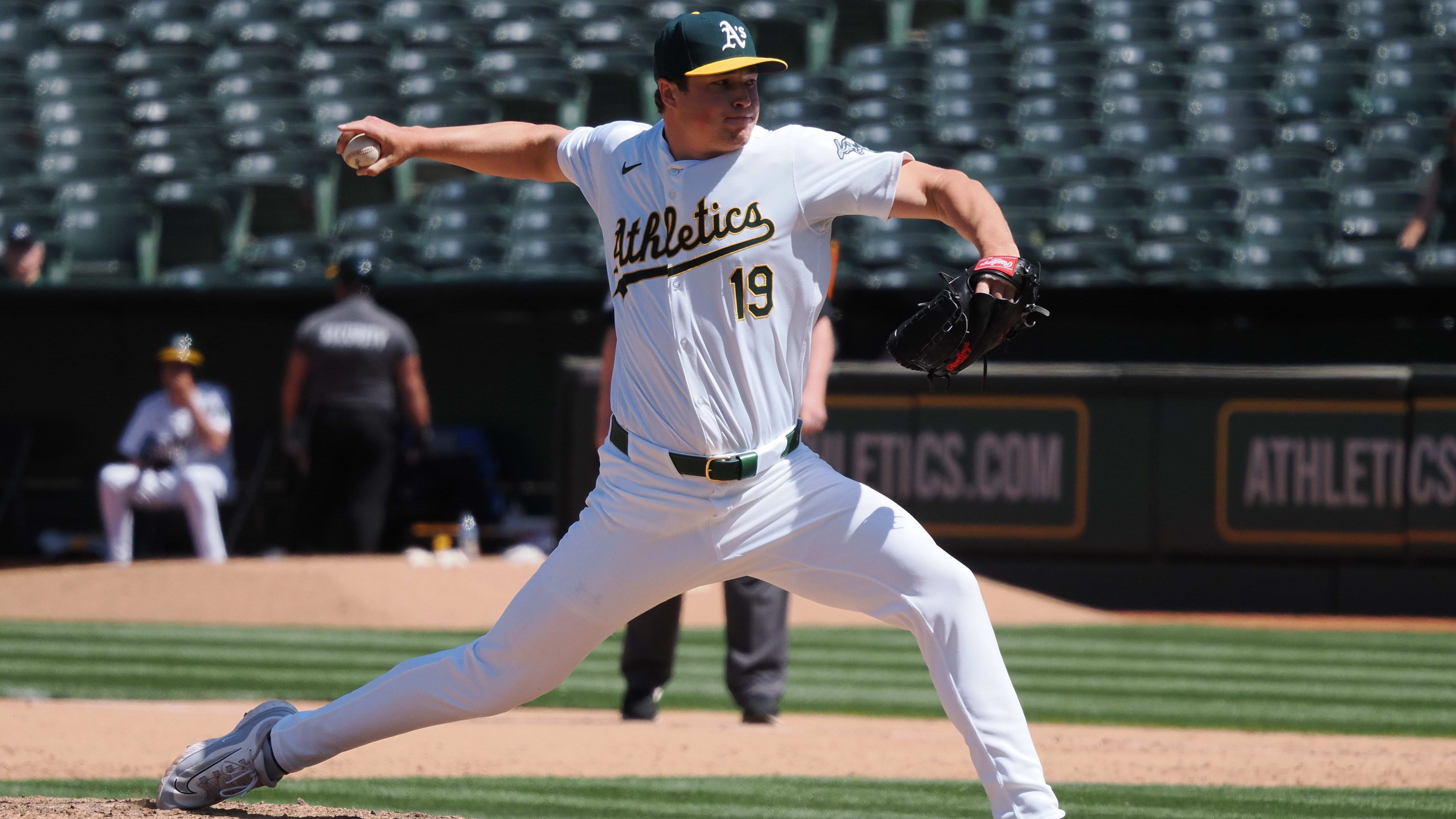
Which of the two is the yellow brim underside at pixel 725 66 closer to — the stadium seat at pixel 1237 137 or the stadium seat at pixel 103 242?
the stadium seat at pixel 1237 137

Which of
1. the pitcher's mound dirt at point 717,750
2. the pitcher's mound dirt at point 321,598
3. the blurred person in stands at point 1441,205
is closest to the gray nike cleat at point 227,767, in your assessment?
the pitcher's mound dirt at point 717,750

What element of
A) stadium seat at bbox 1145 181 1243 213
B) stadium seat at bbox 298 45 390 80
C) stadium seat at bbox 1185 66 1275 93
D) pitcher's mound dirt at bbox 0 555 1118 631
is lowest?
pitcher's mound dirt at bbox 0 555 1118 631

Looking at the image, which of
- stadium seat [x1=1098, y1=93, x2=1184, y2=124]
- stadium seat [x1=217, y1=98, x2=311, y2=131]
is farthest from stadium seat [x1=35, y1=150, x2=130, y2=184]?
stadium seat [x1=1098, y1=93, x2=1184, y2=124]

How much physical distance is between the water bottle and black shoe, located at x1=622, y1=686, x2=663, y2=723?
4836 millimetres

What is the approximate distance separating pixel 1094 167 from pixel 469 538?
5.63m

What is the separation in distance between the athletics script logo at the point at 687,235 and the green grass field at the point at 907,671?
3564 mm

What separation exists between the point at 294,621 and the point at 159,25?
908 cm

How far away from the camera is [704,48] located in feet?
11.1

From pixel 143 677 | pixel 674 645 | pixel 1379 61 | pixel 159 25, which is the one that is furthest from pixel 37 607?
pixel 1379 61

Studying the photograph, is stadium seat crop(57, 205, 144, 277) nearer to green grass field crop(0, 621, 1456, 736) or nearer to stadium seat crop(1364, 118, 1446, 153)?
green grass field crop(0, 621, 1456, 736)

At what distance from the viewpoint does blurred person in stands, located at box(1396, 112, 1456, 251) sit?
11.1 meters

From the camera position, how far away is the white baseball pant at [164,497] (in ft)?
35.2

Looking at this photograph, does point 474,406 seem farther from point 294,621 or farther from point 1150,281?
point 1150,281

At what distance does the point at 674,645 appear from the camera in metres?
6.00
